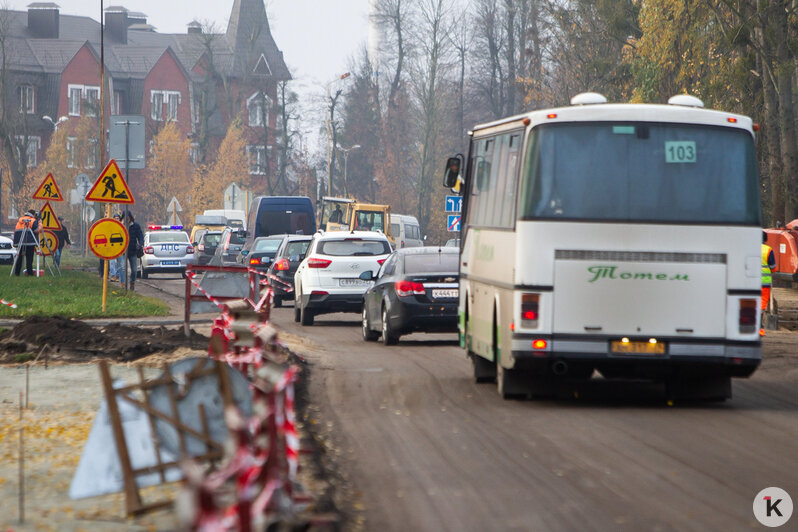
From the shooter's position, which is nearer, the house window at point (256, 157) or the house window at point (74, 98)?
the house window at point (256, 157)

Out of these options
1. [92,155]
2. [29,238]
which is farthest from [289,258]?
[92,155]

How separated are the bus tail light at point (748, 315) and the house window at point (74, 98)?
9243cm

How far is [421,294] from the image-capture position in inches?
742

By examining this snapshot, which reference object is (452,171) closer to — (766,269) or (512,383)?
(512,383)

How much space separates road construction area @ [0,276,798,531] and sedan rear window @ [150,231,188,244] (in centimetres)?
3421

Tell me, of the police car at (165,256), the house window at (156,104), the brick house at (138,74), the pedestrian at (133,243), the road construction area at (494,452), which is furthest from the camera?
the house window at (156,104)

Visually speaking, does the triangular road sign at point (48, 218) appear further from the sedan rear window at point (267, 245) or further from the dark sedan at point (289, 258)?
the dark sedan at point (289, 258)

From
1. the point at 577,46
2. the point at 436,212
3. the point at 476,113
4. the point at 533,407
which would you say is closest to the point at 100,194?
the point at 533,407

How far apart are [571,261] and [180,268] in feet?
123

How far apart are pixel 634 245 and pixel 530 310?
108 centimetres

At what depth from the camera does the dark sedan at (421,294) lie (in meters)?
18.8

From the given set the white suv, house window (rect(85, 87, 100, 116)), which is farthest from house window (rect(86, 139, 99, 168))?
the white suv

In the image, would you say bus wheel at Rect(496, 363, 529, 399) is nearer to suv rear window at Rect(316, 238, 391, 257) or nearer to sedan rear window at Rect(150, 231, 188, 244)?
suv rear window at Rect(316, 238, 391, 257)

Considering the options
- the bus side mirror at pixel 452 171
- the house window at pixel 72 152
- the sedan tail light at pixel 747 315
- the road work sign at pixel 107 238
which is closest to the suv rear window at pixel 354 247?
the road work sign at pixel 107 238
